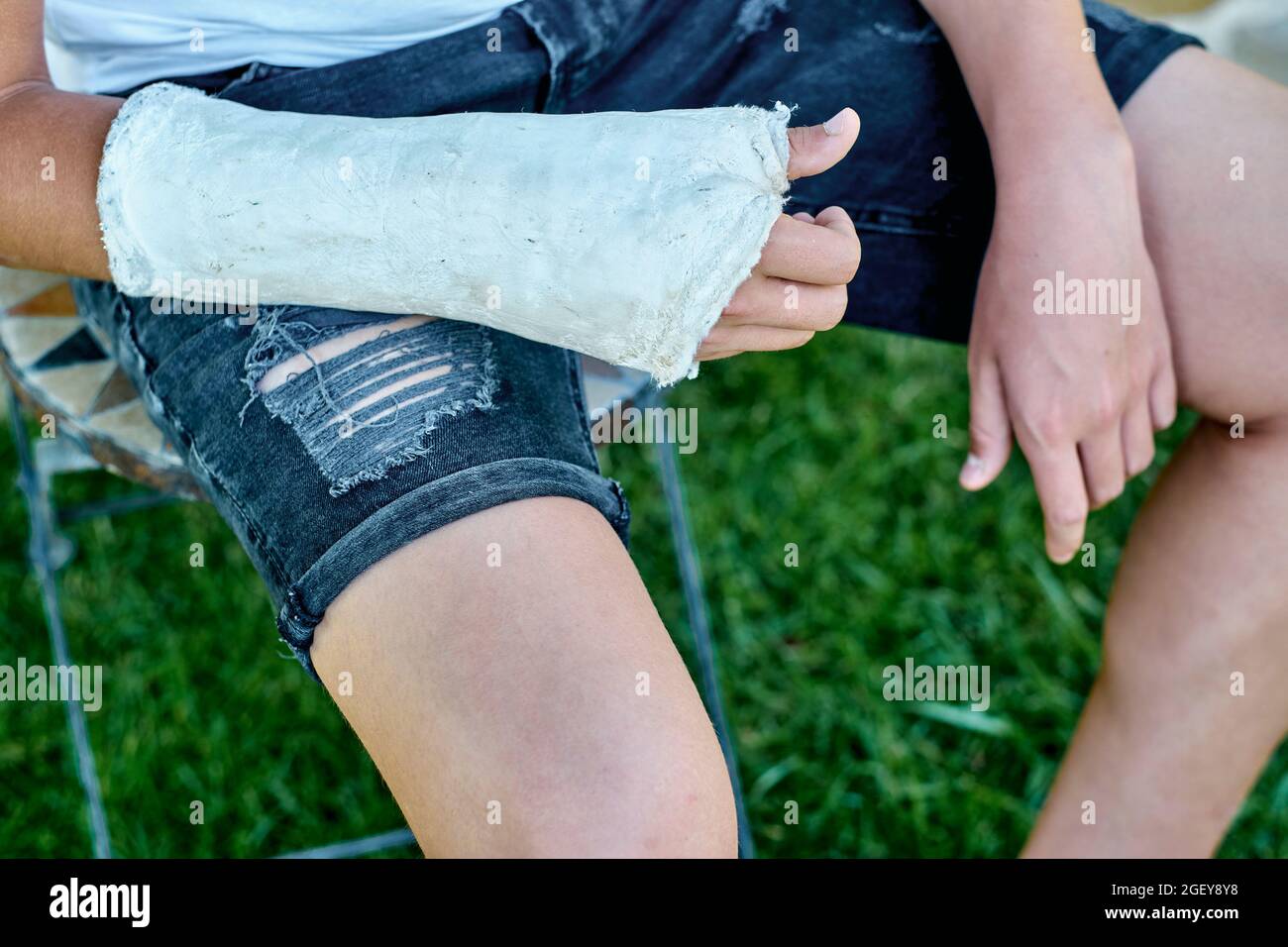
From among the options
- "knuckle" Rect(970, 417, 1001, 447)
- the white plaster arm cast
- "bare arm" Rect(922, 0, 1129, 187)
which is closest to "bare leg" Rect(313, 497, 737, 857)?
the white plaster arm cast

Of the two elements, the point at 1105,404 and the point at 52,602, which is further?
the point at 52,602

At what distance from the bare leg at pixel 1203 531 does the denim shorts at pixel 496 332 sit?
0.30 feet

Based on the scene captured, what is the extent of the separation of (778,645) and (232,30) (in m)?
1.08

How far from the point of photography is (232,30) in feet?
2.97

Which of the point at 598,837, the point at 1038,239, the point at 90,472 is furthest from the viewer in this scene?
the point at 90,472

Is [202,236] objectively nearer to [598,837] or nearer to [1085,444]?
[598,837]

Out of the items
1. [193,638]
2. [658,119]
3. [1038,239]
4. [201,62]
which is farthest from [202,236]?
[193,638]

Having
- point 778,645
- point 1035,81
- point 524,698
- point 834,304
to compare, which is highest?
point 1035,81

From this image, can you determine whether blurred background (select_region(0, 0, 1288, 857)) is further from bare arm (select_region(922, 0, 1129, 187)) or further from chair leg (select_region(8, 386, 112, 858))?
bare arm (select_region(922, 0, 1129, 187))

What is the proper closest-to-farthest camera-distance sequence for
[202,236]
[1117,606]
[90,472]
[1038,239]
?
[202,236]
[1038,239]
[1117,606]
[90,472]

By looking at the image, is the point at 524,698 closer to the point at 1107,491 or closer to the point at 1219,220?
the point at 1107,491

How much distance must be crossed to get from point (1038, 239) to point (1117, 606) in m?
0.40

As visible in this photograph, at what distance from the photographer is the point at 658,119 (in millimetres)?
753

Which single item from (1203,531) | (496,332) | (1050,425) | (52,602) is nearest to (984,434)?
(1050,425)
